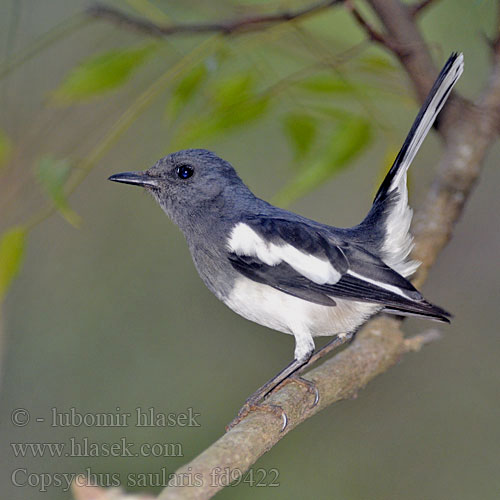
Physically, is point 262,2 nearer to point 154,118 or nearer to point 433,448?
point 154,118

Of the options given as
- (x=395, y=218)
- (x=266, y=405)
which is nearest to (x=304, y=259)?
(x=395, y=218)

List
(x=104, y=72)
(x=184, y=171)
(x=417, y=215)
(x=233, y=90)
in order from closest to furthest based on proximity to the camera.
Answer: (x=104, y=72)
(x=233, y=90)
(x=184, y=171)
(x=417, y=215)

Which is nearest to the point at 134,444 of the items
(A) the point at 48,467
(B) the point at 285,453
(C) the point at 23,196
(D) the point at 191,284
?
(A) the point at 48,467

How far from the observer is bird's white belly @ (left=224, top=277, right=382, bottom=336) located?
2570 mm

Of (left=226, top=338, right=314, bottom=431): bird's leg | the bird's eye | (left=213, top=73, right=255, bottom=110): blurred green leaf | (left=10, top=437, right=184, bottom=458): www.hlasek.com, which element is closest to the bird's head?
the bird's eye

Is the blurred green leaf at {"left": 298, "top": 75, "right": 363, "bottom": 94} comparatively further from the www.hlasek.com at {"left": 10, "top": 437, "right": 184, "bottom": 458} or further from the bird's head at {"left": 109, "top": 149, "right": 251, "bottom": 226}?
the www.hlasek.com at {"left": 10, "top": 437, "right": 184, "bottom": 458}

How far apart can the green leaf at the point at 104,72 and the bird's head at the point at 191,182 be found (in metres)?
0.51

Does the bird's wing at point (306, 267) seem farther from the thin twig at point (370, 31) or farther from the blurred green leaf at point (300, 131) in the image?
the thin twig at point (370, 31)

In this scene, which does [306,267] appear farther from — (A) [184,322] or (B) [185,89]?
(A) [184,322]

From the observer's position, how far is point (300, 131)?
8.71 ft

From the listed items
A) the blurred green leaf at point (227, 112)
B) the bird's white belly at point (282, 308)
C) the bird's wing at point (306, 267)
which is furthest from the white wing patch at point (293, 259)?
the blurred green leaf at point (227, 112)

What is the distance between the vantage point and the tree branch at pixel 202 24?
2.32m

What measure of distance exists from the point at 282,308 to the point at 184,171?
74 centimetres

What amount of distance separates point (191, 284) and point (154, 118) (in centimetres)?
124
